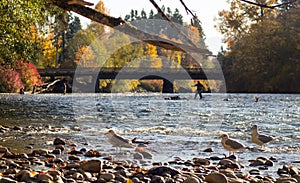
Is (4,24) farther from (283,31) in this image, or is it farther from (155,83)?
(155,83)

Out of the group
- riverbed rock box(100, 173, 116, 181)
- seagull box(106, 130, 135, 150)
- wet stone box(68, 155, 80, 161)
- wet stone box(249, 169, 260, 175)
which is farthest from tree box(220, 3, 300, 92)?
riverbed rock box(100, 173, 116, 181)

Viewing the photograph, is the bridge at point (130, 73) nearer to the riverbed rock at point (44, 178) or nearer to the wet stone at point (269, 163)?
the wet stone at point (269, 163)

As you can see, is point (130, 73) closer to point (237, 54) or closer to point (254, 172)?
point (237, 54)

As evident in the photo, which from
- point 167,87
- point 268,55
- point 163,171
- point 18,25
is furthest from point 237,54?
point 163,171

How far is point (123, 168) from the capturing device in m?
7.56

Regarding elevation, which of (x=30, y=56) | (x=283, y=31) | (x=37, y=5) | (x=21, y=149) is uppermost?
(x=283, y=31)

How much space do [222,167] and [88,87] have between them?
62.2 metres

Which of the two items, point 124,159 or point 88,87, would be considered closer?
point 124,159

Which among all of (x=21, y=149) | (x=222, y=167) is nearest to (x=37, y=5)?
(x=21, y=149)

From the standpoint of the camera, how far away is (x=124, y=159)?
8.74 meters

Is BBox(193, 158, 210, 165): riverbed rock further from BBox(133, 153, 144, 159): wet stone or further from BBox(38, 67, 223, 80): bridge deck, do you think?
BBox(38, 67, 223, 80): bridge deck

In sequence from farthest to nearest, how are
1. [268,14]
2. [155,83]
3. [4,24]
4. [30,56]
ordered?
[155,83] → [268,14] → [30,56] → [4,24]

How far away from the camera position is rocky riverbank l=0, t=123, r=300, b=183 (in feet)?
21.3

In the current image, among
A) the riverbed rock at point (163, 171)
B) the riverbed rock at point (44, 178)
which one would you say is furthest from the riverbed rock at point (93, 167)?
the riverbed rock at point (44, 178)
